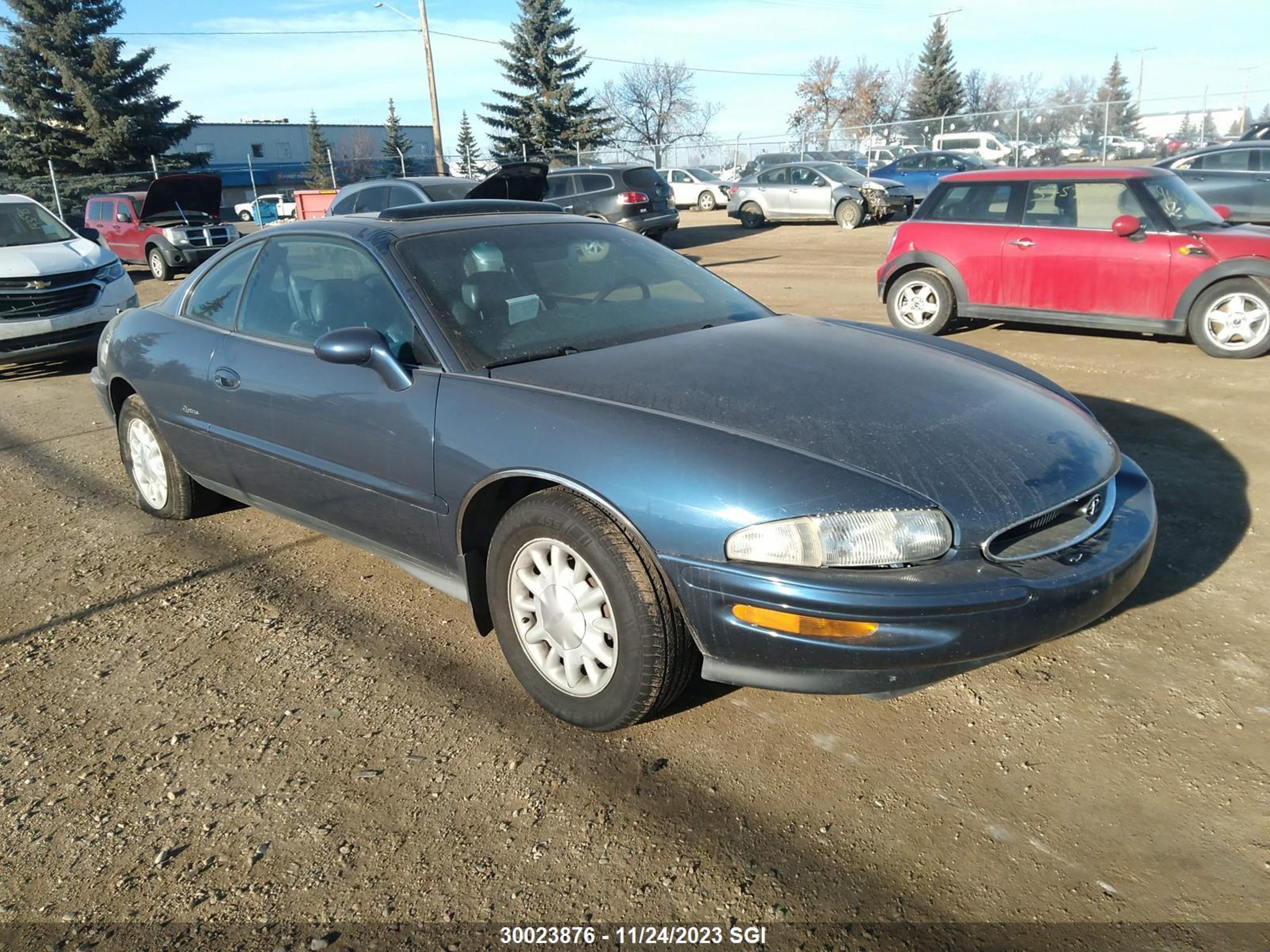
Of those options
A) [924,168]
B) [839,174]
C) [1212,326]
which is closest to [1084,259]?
[1212,326]

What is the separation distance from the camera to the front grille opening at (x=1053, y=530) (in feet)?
8.45

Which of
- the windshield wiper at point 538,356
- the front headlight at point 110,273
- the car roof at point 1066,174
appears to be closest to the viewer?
the windshield wiper at point 538,356

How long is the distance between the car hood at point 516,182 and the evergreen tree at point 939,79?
47.0 m

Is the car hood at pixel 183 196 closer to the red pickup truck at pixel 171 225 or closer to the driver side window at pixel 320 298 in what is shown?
the red pickup truck at pixel 171 225

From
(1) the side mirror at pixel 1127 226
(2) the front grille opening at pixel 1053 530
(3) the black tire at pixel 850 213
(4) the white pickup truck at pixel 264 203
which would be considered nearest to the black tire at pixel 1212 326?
(1) the side mirror at pixel 1127 226

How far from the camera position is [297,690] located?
3287 mm

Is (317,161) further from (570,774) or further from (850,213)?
(570,774)

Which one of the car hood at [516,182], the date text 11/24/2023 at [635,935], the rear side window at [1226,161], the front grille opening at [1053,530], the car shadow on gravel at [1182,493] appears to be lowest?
the date text 11/24/2023 at [635,935]

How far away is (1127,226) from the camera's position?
7480 mm

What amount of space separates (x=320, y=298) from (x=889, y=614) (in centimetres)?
256

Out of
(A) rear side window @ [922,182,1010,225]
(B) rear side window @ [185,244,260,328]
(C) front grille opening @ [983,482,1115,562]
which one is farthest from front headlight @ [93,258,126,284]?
(C) front grille opening @ [983,482,1115,562]

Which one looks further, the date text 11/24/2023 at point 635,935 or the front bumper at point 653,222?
the front bumper at point 653,222

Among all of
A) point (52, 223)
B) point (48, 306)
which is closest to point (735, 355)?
point (48, 306)

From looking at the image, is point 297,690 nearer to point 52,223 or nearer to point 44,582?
point 44,582
